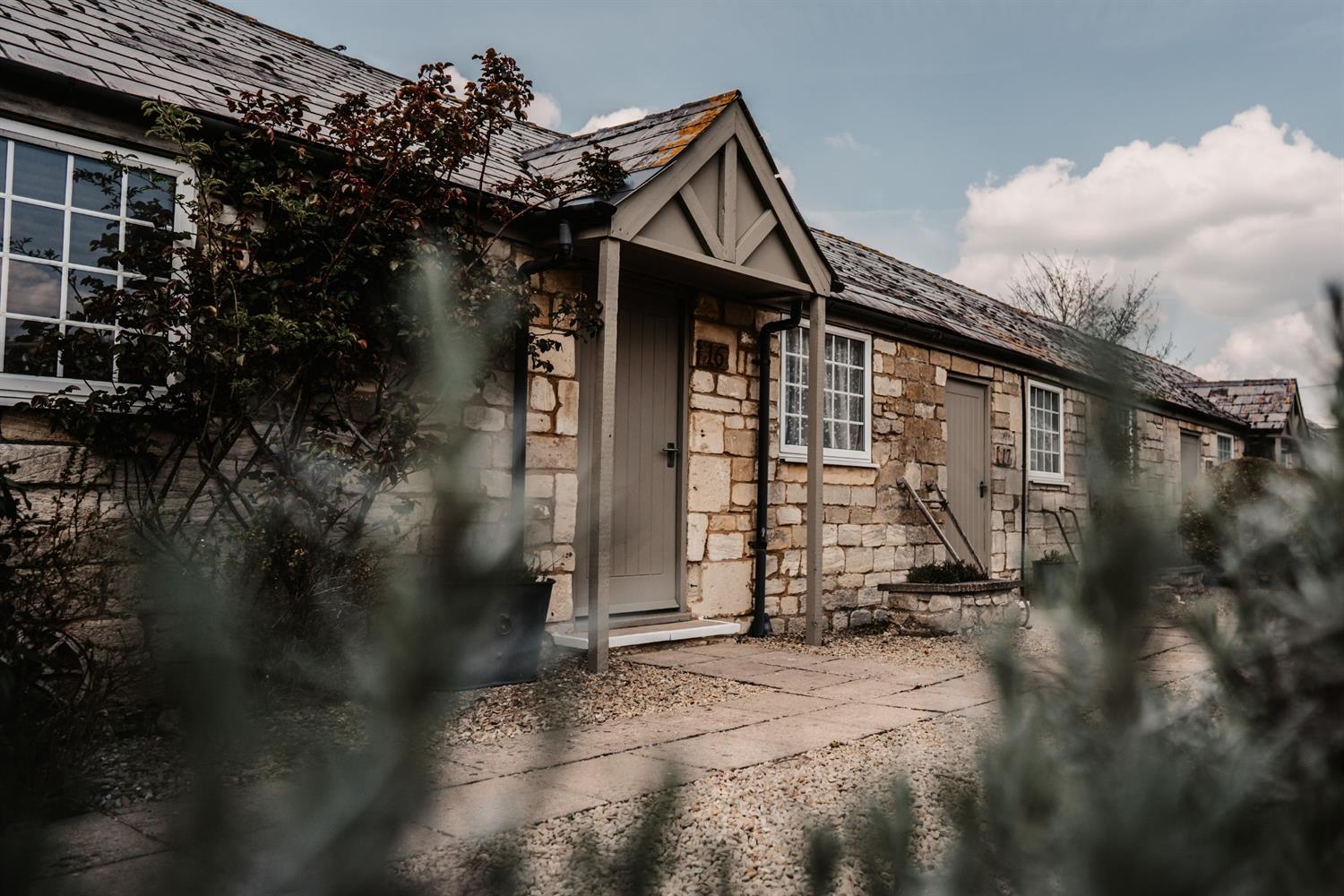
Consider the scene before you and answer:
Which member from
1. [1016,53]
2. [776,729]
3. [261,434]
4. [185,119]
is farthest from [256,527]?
A: [1016,53]

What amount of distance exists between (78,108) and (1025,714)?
16.4 feet

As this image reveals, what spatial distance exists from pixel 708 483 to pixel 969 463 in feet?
13.9

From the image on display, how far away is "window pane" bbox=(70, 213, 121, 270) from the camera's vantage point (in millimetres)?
4406

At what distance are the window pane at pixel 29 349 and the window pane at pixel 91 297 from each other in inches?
6.1

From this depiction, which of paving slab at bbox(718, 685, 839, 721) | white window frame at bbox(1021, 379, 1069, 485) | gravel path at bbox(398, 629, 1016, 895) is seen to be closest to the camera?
gravel path at bbox(398, 629, 1016, 895)

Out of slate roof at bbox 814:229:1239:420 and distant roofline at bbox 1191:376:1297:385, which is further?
distant roofline at bbox 1191:376:1297:385

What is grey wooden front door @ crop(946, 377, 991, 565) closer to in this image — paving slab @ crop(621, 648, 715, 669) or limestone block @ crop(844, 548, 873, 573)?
limestone block @ crop(844, 548, 873, 573)

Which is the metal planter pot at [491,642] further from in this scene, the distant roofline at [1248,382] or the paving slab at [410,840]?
the distant roofline at [1248,382]

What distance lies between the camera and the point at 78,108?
4387 millimetres

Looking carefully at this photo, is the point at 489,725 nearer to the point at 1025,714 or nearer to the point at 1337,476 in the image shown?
the point at 1025,714

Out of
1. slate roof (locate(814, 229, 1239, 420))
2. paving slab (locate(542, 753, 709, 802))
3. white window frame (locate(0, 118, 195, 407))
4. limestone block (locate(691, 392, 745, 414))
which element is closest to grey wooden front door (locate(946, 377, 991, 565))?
slate roof (locate(814, 229, 1239, 420))

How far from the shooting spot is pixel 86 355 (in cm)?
434

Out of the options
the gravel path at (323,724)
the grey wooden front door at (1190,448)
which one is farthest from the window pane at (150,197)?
the grey wooden front door at (1190,448)

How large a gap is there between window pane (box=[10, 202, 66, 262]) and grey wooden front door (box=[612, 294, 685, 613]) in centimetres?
335
